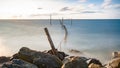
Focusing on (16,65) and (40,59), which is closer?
(16,65)

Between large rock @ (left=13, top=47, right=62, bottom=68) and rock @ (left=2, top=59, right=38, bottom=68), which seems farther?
large rock @ (left=13, top=47, right=62, bottom=68)

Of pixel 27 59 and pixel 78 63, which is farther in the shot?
pixel 27 59

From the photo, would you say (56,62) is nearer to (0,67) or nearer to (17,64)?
(17,64)

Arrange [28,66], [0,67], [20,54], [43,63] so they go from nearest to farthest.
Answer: [0,67] < [28,66] < [43,63] < [20,54]

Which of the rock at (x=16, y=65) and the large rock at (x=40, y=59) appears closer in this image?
the rock at (x=16, y=65)

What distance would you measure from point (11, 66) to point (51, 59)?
9.77 ft

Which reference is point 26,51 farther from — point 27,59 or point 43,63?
point 43,63

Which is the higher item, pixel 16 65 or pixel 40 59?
pixel 16 65

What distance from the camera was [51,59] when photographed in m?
16.0

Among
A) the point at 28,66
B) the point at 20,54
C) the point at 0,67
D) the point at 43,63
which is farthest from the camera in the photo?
the point at 20,54

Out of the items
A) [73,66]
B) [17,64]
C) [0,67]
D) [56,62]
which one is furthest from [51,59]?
[0,67]

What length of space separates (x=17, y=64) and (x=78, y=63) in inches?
137

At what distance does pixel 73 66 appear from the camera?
15305 millimetres

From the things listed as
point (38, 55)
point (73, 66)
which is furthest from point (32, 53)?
point (73, 66)
